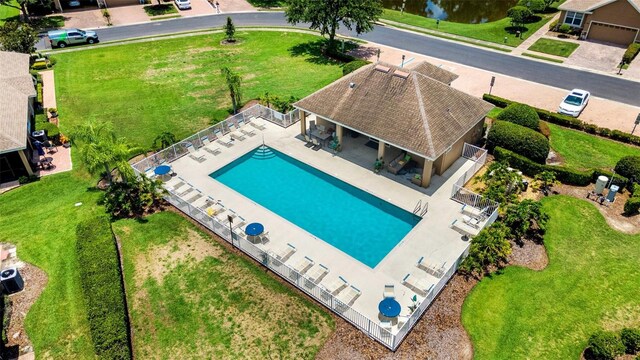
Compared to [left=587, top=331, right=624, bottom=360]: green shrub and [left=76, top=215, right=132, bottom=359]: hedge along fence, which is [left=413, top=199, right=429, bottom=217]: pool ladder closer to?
[left=587, top=331, right=624, bottom=360]: green shrub

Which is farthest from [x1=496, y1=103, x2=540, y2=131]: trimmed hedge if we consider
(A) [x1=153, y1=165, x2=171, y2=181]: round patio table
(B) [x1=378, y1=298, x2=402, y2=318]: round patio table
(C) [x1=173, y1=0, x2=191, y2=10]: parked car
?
(C) [x1=173, y1=0, x2=191, y2=10]: parked car

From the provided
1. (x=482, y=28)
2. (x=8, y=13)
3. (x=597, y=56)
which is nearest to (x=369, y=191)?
(x=597, y=56)

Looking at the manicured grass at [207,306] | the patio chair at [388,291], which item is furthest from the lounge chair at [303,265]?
the patio chair at [388,291]

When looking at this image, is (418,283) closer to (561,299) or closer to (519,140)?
(561,299)

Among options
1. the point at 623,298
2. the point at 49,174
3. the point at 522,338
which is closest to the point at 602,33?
the point at 623,298

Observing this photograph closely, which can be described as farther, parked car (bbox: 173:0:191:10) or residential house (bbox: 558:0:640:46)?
parked car (bbox: 173:0:191:10)
